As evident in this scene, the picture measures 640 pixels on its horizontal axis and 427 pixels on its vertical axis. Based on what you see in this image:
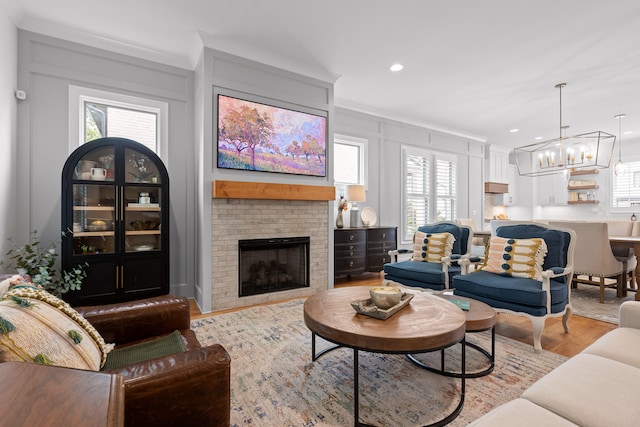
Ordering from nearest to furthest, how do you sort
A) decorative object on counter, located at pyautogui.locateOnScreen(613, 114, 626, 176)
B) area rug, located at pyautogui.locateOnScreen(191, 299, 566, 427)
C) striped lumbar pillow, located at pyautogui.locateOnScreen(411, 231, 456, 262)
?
1. area rug, located at pyautogui.locateOnScreen(191, 299, 566, 427)
2. striped lumbar pillow, located at pyautogui.locateOnScreen(411, 231, 456, 262)
3. decorative object on counter, located at pyautogui.locateOnScreen(613, 114, 626, 176)

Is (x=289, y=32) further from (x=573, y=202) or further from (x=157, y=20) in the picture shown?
(x=573, y=202)

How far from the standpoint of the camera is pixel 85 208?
3.19 metres

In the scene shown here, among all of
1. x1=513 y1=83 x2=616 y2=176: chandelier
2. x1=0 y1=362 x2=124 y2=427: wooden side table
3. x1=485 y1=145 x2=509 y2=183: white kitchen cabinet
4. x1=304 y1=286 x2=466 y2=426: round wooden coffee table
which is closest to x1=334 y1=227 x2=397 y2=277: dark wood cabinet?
x1=513 y1=83 x2=616 y2=176: chandelier

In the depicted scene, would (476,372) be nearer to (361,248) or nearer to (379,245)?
(361,248)

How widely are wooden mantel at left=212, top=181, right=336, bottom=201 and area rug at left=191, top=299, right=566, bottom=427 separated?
1494 millimetres

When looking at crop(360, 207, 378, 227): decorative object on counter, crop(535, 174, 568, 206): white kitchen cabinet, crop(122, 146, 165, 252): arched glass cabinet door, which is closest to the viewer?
crop(122, 146, 165, 252): arched glass cabinet door

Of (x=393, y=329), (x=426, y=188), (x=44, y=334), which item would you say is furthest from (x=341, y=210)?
(x=44, y=334)

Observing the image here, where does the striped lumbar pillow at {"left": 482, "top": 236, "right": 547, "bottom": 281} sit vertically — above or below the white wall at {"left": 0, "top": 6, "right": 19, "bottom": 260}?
below

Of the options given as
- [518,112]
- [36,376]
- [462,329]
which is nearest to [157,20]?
[36,376]

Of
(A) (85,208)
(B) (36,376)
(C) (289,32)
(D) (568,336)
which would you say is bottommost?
(D) (568,336)

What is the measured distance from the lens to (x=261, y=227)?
3.90m

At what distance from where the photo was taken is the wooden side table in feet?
1.84

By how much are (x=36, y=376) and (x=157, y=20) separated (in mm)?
3506

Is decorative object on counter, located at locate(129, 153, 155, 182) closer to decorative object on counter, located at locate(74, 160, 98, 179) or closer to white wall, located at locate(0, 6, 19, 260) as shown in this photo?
decorative object on counter, located at locate(74, 160, 98, 179)
